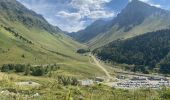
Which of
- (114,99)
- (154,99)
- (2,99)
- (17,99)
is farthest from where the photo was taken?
(114,99)

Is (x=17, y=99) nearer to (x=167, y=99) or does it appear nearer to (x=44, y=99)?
(x=44, y=99)

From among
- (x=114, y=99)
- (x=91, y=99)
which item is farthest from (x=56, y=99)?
(x=114, y=99)

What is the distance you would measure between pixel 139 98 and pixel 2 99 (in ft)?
72.7

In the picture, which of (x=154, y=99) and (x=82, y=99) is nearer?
(x=154, y=99)

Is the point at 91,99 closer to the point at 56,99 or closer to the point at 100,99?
the point at 100,99

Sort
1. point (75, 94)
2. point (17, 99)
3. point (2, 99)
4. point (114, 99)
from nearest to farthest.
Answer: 1. point (2, 99)
2. point (17, 99)
3. point (114, 99)
4. point (75, 94)

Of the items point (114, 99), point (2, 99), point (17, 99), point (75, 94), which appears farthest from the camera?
point (75, 94)

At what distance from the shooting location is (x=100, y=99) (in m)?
52.9

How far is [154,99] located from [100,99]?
21.9ft

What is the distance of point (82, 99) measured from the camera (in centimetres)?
5897

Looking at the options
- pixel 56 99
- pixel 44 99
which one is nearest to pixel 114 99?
pixel 56 99

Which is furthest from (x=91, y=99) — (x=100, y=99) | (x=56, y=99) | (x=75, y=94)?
(x=75, y=94)

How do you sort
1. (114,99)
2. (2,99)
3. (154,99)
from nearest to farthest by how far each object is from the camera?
(2,99) → (154,99) → (114,99)

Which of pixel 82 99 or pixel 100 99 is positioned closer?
pixel 100 99
